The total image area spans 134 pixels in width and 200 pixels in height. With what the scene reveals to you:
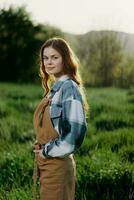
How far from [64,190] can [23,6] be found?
94.2ft

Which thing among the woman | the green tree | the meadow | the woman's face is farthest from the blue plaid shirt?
the green tree

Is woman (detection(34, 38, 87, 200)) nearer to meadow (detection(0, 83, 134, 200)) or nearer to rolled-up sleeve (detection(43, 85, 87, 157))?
rolled-up sleeve (detection(43, 85, 87, 157))

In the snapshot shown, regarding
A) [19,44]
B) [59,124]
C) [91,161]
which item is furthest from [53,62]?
[19,44]

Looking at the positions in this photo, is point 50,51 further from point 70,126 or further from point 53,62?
point 70,126

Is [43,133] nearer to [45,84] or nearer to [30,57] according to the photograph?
[45,84]

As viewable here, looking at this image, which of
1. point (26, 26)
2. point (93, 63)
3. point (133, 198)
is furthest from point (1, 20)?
point (133, 198)

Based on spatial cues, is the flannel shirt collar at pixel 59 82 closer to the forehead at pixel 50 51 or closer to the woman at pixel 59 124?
the woman at pixel 59 124

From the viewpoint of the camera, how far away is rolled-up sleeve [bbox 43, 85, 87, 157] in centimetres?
337

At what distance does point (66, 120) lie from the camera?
3.40m

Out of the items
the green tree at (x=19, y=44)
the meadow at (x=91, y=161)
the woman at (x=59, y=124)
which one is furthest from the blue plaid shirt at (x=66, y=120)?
the green tree at (x=19, y=44)

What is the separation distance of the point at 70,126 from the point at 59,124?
102 mm

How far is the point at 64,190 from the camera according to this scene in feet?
11.7

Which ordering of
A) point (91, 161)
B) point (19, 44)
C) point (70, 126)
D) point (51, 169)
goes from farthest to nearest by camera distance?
point (19, 44) < point (91, 161) < point (51, 169) < point (70, 126)

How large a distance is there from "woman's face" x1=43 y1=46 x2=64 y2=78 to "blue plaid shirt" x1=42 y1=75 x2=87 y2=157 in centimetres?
14
